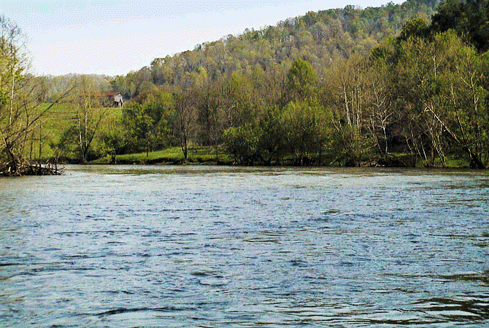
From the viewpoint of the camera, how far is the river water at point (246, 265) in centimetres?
1062

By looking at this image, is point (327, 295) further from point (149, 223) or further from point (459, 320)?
point (149, 223)

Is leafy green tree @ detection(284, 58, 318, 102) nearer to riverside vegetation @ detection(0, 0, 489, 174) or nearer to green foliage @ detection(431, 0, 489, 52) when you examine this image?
riverside vegetation @ detection(0, 0, 489, 174)

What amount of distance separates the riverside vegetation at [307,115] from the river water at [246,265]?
29.6 metres

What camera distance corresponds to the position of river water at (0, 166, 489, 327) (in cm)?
1062

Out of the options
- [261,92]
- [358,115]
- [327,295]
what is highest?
[261,92]

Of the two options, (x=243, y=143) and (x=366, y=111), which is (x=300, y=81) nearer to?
(x=243, y=143)

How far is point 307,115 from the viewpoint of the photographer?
94.8m

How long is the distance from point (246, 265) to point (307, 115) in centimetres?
8076

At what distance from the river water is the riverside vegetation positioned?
29597mm

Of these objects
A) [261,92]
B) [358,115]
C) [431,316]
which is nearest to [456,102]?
[358,115]

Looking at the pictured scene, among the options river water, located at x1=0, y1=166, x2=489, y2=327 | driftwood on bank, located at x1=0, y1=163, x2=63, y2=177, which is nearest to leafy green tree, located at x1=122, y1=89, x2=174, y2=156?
driftwood on bank, located at x1=0, y1=163, x2=63, y2=177

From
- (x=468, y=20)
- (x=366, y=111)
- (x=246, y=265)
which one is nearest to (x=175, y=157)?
(x=366, y=111)

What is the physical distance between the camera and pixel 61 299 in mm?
11734

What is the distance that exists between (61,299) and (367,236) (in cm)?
1137
